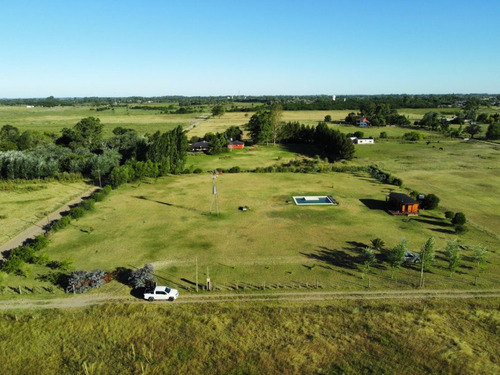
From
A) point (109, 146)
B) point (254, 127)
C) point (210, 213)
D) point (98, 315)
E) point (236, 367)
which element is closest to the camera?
point (236, 367)

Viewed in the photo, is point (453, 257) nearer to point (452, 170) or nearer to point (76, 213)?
point (76, 213)

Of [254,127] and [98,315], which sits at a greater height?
[254,127]

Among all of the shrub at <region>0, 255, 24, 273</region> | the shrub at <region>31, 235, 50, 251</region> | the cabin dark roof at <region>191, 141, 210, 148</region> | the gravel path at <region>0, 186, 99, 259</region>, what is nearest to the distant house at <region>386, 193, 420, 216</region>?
the shrub at <region>31, 235, 50, 251</region>

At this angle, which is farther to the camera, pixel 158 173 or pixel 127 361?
pixel 158 173

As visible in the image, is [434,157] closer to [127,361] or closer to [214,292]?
[214,292]

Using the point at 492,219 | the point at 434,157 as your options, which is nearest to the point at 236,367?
the point at 492,219

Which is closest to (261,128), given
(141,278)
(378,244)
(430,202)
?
(430,202)

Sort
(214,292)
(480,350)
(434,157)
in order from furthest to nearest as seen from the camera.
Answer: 1. (434,157)
2. (214,292)
3. (480,350)
